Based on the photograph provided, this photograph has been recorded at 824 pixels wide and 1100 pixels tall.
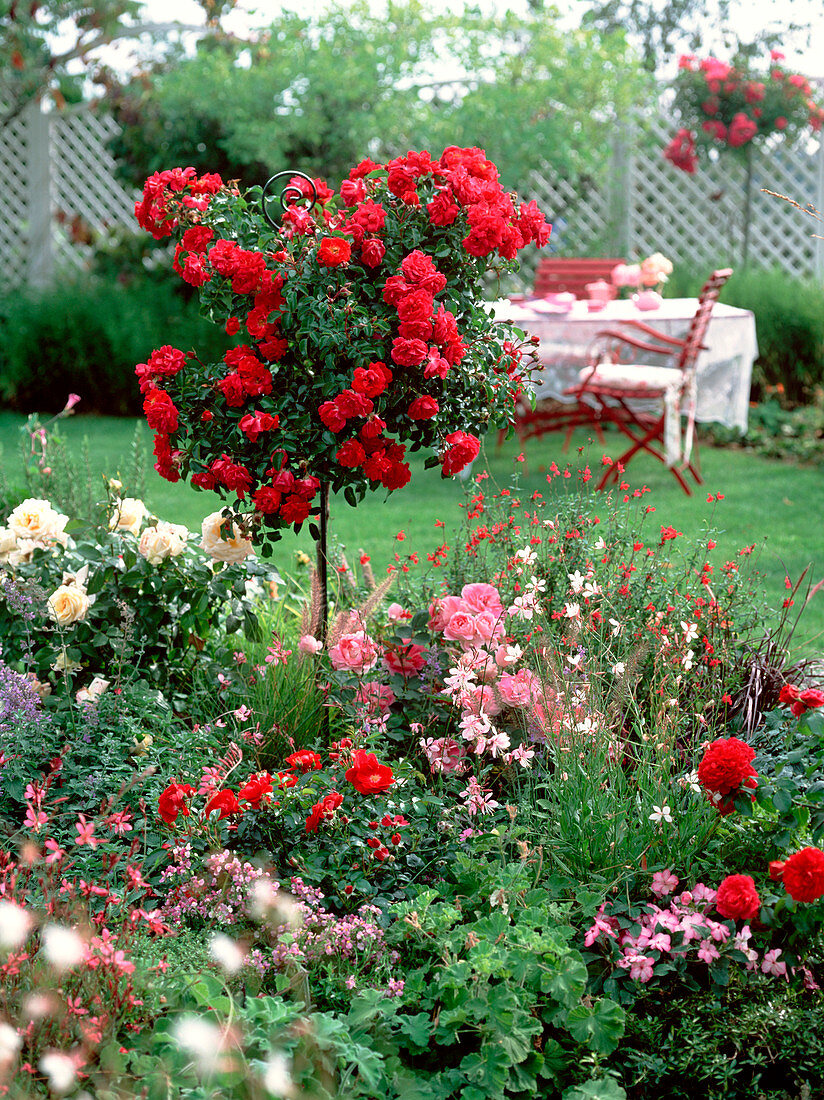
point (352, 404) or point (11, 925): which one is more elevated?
point (352, 404)

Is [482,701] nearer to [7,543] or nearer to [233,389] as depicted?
[233,389]

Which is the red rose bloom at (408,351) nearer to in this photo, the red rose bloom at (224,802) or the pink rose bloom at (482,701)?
the pink rose bloom at (482,701)

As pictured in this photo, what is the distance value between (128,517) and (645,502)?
2.90 m

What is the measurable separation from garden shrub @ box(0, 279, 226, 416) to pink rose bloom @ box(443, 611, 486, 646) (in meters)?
5.82

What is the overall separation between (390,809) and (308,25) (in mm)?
7367

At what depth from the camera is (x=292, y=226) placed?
8.07ft

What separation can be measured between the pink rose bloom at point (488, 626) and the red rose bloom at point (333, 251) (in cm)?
80

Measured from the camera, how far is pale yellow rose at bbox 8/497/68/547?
8.95 ft

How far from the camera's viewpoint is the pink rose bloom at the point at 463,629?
7.75ft

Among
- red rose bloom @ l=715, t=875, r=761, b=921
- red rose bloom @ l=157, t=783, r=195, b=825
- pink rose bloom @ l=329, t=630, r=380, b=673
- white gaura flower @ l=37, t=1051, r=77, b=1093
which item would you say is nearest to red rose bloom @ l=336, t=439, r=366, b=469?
pink rose bloom @ l=329, t=630, r=380, b=673

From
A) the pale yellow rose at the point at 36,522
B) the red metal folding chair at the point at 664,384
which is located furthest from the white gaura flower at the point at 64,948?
the red metal folding chair at the point at 664,384

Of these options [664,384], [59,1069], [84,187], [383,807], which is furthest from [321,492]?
[84,187]

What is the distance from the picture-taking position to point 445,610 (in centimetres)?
247

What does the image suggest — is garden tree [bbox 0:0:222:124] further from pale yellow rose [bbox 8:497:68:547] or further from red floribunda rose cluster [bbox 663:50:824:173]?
pale yellow rose [bbox 8:497:68:547]
